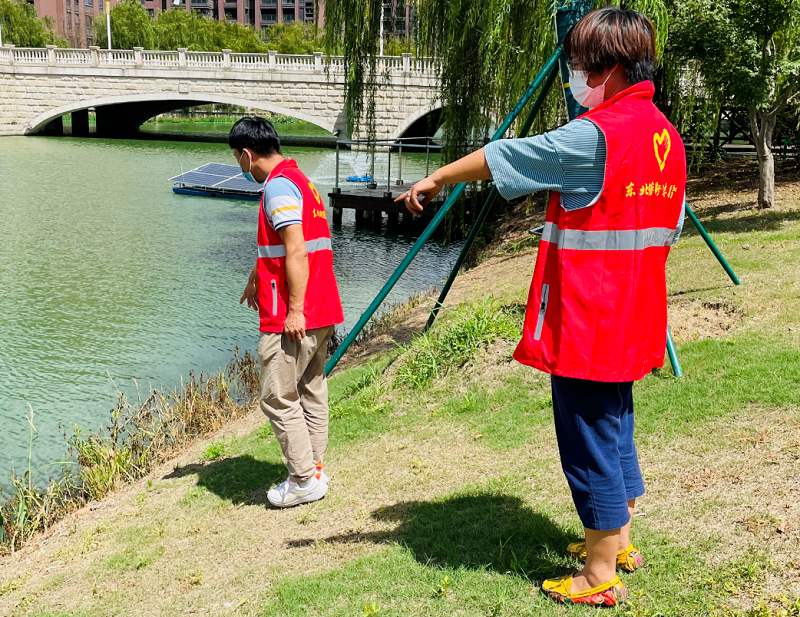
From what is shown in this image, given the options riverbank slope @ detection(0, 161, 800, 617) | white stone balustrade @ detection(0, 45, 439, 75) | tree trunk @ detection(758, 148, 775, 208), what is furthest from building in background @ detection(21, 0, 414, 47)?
riverbank slope @ detection(0, 161, 800, 617)

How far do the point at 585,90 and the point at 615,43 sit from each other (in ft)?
0.62

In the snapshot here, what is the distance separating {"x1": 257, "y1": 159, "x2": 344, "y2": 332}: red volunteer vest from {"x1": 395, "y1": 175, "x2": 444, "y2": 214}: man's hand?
4.02ft

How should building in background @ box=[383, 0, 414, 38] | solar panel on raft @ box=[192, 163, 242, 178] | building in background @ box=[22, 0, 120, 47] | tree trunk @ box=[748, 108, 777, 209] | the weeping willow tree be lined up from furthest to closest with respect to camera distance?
building in background @ box=[22, 0, 120, 47]
solar panel on raft @ box=[192, 163, 242, 178]
building in background @ box=[383, 0, 414, 38]
tree trunk @ box=[748, 108, 777, 209]
the weeping willow tree

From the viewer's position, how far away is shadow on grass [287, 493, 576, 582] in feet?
10.7

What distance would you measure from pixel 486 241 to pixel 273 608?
1250 centimetres

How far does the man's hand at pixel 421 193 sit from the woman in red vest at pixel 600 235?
0.05 ft

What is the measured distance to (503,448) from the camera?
4477 mm

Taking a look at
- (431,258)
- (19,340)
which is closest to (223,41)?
(431,258)

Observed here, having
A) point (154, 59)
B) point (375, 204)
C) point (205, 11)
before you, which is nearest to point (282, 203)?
point (375, 204)

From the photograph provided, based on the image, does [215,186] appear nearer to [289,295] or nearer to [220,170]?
[220,170]

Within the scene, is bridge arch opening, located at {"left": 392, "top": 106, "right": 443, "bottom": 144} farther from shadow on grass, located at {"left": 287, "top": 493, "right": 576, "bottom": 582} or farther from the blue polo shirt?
the blue polo shirt

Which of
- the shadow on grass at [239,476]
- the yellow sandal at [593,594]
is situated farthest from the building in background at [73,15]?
the yellow sandal at [593,594]

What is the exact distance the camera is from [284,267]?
409 centimetres

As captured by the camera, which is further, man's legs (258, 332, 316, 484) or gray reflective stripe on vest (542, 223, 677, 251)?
man's legs (258, 332, 316, 484)
